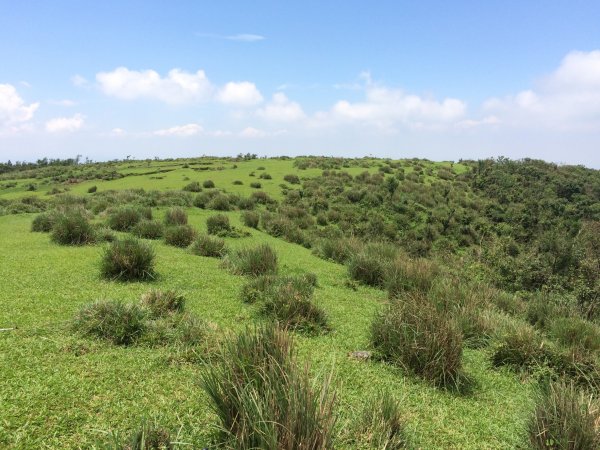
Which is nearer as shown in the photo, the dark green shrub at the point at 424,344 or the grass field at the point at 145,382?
the grass field at the point at 145,382

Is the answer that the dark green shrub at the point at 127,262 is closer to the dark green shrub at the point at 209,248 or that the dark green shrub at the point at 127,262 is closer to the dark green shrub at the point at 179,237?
the dark green shrub at the point at 209,248

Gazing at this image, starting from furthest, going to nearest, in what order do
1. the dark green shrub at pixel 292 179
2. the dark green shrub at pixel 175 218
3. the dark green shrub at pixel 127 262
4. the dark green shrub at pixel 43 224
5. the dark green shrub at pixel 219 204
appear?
the dark green shrub at pixel 292 179 < the dark green shrub at pixel 219 204 < the dark green shrub at pixel 175 218 < the dark green shrub at pixel 43 224 < the dark green shrub at pixel 127 262

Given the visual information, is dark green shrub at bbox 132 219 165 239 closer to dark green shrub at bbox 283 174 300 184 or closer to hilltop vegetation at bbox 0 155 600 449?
hilltop vegetation at bbox 0 155 600 449

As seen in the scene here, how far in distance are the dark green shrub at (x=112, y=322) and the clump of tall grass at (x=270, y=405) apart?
7.82ft

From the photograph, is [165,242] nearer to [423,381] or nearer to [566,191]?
[423,381]

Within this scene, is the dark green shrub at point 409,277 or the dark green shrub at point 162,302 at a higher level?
the dark green shrub at point 162,302

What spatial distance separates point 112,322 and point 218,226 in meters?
12.1

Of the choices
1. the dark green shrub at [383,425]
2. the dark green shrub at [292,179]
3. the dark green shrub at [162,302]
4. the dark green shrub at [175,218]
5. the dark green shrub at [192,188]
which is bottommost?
the dark green shrub at [383,425]

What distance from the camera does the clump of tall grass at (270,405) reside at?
300cm

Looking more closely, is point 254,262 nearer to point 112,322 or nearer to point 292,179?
point 112,322

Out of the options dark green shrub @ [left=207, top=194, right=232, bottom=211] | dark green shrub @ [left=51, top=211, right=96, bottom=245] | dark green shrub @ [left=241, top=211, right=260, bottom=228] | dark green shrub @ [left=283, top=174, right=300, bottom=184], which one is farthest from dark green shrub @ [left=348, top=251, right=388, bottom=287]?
dark green shrub @ [left=283, top=174, right=300, bottom=184]

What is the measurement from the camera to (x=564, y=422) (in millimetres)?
3732

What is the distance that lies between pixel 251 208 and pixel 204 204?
3156mm

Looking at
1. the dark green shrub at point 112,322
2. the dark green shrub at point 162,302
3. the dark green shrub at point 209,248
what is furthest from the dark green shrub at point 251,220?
the dark green shrub at point 112,322
